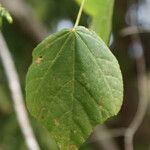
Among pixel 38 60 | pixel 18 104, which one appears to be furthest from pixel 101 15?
pixel 18 104

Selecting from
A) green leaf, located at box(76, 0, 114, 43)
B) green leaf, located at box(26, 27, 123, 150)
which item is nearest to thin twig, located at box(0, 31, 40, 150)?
green leaf, located at box(76, 0, 114, 43)

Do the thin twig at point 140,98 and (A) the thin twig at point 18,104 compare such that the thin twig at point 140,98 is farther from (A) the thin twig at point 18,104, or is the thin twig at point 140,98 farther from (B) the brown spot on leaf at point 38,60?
(B) the brown spot on leaf at point 38,60

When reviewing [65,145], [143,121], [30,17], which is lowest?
[143,121]

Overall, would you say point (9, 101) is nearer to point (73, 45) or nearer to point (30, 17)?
point (30, 17)

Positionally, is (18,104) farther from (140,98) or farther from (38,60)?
(140,98)

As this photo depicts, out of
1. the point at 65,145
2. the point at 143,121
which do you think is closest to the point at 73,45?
the point at 65,145
